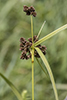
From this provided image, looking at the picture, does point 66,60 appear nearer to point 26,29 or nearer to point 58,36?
point 58,36

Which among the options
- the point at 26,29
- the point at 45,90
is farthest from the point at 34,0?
the point at 45,90

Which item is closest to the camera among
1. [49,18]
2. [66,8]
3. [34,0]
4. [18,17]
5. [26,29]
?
[66,8]

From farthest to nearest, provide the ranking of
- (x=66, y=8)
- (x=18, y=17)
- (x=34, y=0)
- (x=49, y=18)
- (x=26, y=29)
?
(x=18, y=17) → (x=26, y=29) → (x=34, y=0) → (x=49, y=18) → (x=66, y=8)

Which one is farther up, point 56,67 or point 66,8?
point 66,8

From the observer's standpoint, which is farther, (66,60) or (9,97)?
(9,97)

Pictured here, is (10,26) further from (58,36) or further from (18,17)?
(58,36)

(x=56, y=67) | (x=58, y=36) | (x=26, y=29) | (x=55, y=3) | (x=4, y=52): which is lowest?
(x=56, y=67)

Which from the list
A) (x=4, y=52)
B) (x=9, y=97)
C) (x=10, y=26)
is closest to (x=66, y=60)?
(x=9, y=97)
